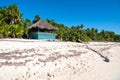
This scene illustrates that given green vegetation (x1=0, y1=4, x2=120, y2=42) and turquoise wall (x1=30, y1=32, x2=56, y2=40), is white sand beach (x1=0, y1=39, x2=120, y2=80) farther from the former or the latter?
turquoise wall (x1=30, y1=32, x2=56, y2=40)

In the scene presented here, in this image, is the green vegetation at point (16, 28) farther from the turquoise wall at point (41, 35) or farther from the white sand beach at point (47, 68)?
the white sand beach at point (47, 68)

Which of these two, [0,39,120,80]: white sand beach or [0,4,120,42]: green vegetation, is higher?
[0,4,120,42]: green vegetation

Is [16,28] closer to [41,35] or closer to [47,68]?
[41,35]

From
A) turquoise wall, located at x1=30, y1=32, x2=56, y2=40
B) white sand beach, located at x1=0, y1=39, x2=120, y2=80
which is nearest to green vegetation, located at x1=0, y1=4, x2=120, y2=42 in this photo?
turquoise wall, located at x1=30, y1=32, x2=56, y2=40

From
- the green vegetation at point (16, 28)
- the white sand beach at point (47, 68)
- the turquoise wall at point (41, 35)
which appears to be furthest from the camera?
the turquoise wall at point (41, 35)

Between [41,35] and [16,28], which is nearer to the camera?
[16,28]

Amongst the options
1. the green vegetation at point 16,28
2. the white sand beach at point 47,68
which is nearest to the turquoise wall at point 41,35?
the green vegetation at point 16,28

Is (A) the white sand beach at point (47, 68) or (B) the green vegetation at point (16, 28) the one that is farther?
(B) the green vegetation at point (16, 28)

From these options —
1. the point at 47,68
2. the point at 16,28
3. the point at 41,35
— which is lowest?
the point at 47,68

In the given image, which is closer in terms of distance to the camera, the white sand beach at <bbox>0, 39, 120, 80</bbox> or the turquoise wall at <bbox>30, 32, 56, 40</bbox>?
the white sand beach at <bbox>0, 39, 120, 80</bbox>

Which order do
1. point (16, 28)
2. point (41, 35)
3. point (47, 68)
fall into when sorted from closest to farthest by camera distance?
1. point (47, 68)
2. point (16, 28)
3. point (41, 35)

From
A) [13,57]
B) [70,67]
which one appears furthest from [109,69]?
[13,57]

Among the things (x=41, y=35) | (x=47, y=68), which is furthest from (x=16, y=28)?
(x=47, y=68)

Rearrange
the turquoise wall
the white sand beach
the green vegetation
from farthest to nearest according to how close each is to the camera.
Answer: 1. the turquoise wall
2. the green vegetation
3. the white sand beach
